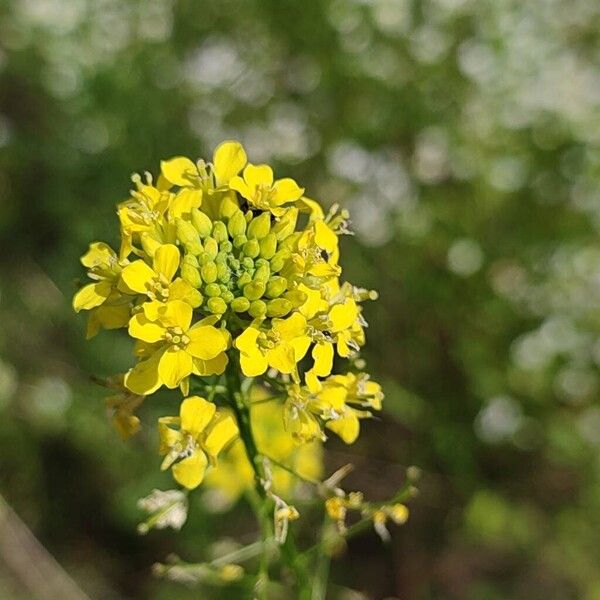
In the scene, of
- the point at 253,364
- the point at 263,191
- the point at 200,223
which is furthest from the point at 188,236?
the point at 253,364

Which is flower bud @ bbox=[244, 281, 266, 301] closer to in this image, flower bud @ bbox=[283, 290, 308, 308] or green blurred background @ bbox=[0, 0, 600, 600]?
flower bud @ bbox=[283, 290, 308, 308]

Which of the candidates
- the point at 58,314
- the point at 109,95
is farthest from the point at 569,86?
the point at 58,314

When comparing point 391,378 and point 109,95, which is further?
point 109,95

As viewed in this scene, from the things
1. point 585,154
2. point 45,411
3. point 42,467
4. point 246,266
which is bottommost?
point 42,467

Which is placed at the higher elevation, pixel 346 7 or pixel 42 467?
pixel 346 7

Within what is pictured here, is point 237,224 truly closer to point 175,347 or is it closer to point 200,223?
point 200,223

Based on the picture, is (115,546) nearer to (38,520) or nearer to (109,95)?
(38,520)

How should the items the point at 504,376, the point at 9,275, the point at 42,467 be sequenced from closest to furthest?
the point at 504,376 → the point at 42,467 → the point at 9,275
